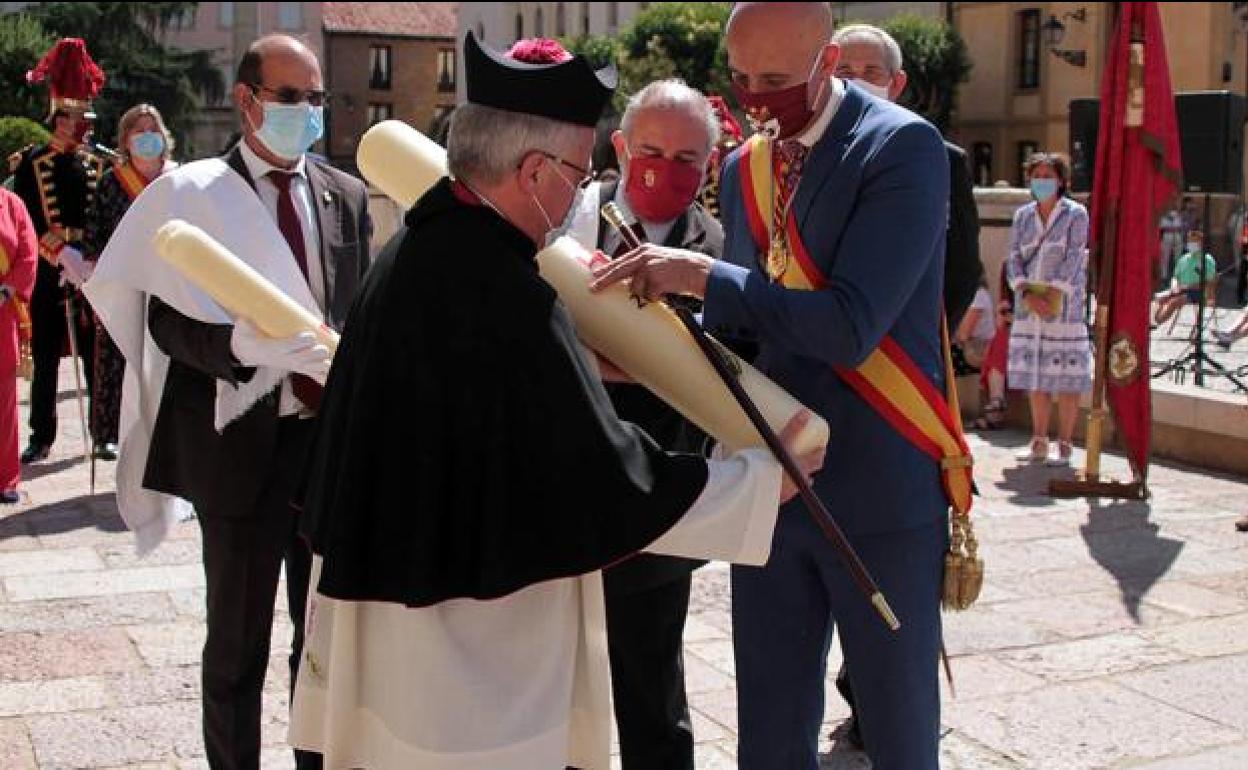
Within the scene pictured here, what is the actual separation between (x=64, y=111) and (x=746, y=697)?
800cm

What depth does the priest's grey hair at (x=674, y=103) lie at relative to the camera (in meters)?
3.96

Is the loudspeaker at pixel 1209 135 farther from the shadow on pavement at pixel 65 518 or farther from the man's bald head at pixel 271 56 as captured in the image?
the man's bald head at pixel 271 56

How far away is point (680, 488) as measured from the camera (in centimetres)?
285

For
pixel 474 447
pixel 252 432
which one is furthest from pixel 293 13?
pixel 474 447

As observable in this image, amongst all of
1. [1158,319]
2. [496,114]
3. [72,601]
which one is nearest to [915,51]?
[1158,319]

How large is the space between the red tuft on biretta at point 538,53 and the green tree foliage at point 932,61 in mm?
41897

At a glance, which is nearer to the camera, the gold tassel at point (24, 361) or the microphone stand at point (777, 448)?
the microphone stand at point (777, 448)

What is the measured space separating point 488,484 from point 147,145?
284 inches

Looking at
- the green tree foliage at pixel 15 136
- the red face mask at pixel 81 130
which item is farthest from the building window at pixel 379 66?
the red face mask at pixel 81 130

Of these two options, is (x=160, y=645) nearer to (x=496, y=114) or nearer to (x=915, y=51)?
(x=496, y=114)

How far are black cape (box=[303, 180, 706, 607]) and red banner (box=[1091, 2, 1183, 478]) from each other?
698cm

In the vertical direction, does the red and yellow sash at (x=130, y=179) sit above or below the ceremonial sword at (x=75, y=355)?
above

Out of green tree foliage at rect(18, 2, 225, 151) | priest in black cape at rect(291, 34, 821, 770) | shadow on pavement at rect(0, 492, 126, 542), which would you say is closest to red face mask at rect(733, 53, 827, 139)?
priest in black cape at rect(291, 34, 821, 770)

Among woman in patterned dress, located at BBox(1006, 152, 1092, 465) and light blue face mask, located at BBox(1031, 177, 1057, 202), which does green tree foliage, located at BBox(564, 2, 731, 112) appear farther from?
light blue face mask, located at BBox(1031, 177, 1057, 202)
